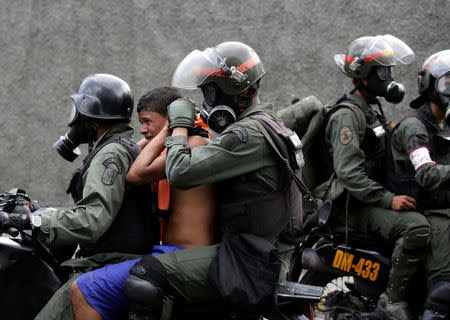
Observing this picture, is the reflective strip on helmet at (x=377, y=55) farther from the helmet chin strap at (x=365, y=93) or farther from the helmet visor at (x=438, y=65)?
the helmet visor at (x=438, y=65)

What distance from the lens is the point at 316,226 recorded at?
4707mm

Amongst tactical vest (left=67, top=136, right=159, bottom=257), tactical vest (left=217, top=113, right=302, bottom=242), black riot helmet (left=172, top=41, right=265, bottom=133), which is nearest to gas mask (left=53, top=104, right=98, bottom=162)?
tactical vest (left=67, top=136, right=159, bottom=257)

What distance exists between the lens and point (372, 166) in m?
4.68

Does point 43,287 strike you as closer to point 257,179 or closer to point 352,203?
point 257,179

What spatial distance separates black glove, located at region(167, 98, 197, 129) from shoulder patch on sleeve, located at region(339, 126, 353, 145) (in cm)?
174

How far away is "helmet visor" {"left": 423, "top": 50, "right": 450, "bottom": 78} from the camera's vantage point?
4457mm

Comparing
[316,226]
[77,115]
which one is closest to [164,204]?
[77,115]

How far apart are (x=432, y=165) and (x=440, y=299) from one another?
883 mm

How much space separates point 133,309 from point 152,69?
7.17 m

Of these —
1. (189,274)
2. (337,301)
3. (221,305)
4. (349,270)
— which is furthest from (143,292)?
(337,301)

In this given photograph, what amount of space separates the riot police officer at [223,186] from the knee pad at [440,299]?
4.93 ft

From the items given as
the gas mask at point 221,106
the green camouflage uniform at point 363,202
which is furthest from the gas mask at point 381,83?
the gas mask at point 221,106

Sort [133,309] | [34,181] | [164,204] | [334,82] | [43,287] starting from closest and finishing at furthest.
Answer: [133,309]
[164,204]
[43,287]
[334,82]
[34,181]

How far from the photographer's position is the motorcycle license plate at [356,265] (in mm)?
4535
